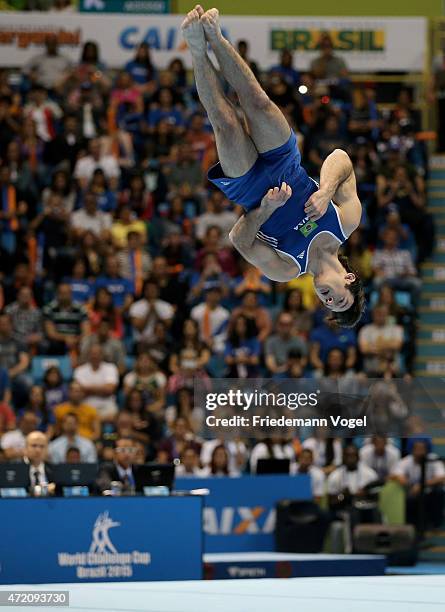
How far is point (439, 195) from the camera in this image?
736 inches

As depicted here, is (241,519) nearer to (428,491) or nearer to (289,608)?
(428,491)

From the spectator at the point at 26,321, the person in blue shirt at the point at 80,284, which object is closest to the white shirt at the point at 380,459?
the person in blue shirt at the point at 80,284

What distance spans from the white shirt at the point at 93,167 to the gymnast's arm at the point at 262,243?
29.5 feet

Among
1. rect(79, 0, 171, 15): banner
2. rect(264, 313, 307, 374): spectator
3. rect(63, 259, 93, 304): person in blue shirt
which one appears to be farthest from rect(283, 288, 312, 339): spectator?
rect(79, 0, 171, 15): banner

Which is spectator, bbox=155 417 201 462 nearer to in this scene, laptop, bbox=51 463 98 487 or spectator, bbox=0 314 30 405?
spectator, bbox=0 314 30 405

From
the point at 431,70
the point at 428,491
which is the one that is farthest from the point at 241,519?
the point at 431,70

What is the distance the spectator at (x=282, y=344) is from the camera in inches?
576

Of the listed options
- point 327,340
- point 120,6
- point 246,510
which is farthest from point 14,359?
point 120,6

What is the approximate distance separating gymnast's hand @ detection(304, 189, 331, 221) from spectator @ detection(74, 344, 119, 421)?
23.6 ft

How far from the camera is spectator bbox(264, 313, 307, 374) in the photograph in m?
14.6

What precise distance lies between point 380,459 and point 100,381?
3.50 metres

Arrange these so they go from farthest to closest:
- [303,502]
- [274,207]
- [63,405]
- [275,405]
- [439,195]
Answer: [439,195] < [63,405] < [303,502] < [275,405] < [274,207]

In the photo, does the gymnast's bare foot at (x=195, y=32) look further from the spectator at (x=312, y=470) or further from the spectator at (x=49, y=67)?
the spectator at (x=49, y=67)

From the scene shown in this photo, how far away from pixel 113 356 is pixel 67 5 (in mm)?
7352
